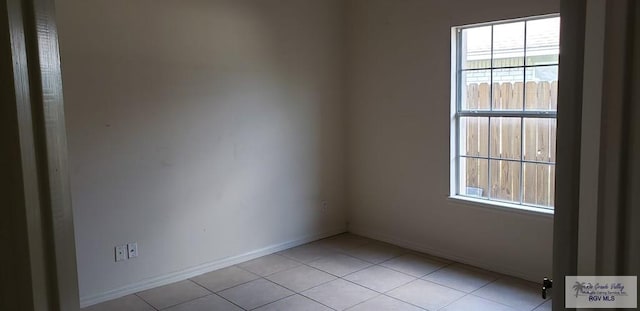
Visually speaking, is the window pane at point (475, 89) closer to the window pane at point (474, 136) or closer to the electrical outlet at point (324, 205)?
the window pane at point (474, 136)

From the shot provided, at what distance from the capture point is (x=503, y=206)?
3.94 m

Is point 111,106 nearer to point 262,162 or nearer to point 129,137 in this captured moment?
point 129,137

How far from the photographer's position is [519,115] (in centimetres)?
383

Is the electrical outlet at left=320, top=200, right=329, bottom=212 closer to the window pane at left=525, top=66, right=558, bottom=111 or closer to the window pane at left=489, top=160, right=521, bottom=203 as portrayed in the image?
the window pane at left=489, top=160, right=521, bottom=203

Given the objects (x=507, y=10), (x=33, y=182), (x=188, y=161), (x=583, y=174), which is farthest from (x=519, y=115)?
(x=33, y=182)

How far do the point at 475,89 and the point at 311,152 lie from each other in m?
1.68

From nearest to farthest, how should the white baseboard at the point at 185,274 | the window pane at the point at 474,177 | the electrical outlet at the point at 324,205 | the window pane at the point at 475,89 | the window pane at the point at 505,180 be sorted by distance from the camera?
1. the white baseboard at the point at 185,274
2. the window pane at the point at 505,180
3. the window pane at the point at 475,89
4. the window pane at the point at 474,177
5. the electrical outlet at the point at 324,205

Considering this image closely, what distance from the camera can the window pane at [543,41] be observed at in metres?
3.59

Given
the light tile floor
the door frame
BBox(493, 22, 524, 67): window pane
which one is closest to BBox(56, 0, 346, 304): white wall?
the light tile floor

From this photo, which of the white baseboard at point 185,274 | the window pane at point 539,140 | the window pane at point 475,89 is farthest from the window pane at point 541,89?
the white baseboard at point 185,274

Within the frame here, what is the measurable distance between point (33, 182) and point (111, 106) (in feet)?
10.5

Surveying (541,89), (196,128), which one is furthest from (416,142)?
(196,128)

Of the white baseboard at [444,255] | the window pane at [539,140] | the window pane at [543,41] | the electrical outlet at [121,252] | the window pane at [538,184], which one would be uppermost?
the window pane at [543,41]

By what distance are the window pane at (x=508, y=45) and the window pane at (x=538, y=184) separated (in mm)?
821
